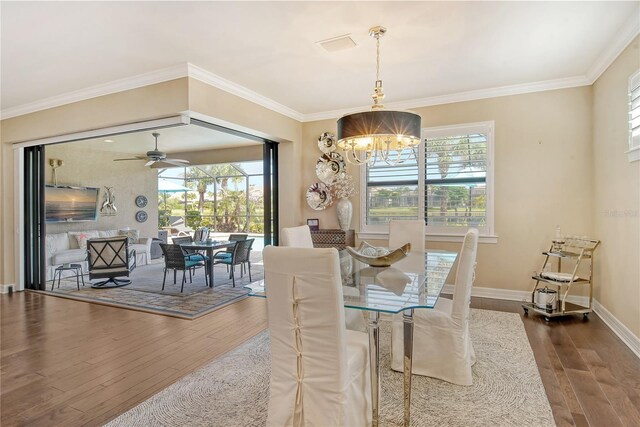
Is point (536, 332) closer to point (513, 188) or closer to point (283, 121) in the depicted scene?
point (513, 188)

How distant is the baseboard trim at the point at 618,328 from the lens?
2.87 m

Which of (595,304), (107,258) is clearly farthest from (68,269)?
(595,304)

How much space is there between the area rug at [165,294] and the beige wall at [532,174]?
332 cm

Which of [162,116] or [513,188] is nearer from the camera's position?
[162,116]

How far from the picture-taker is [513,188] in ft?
14.5

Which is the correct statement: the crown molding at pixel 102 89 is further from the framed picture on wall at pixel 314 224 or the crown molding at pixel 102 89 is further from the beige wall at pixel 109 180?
Result: the framed picture on wall at pixel 314 224

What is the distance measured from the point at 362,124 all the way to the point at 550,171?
302cm

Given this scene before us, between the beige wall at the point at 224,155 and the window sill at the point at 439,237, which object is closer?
the window sill at the point at 439,237

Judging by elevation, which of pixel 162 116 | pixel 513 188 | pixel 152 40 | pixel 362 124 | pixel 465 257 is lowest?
pixel 465 257

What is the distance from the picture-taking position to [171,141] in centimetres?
743

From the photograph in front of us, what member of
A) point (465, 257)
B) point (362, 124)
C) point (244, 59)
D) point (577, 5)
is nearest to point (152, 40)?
point (244, 59)

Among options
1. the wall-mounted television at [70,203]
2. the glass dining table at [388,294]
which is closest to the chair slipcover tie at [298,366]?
the glass dining table at [388,294]

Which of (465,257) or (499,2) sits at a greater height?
(499,2)

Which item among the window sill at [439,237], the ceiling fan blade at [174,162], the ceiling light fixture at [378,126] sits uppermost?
→ the ceiling fan blade at [174,162]
